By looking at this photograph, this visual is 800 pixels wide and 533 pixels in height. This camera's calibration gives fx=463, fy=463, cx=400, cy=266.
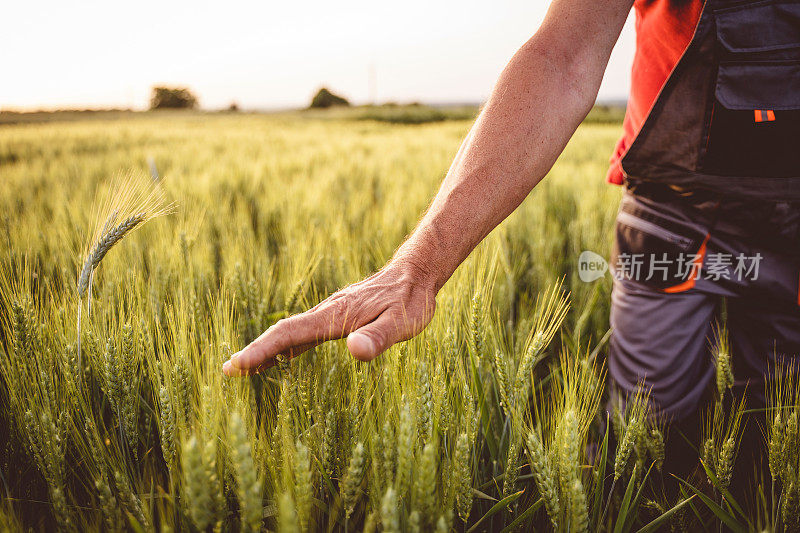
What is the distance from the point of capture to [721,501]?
0.98 meters

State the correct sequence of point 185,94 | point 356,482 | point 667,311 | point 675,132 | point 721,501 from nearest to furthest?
point 356,482, point 721,501, point 675,132, point 667,311, point 185,94

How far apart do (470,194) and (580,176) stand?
335cm

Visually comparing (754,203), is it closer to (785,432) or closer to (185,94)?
(785,432)

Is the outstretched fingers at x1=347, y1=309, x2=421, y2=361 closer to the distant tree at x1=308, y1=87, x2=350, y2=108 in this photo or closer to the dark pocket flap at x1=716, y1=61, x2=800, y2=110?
the dark pocket flap at x1=716, y1=61, x2=800, y2=110

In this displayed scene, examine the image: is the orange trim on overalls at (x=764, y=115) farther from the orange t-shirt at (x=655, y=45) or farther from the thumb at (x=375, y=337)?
Answer: the thumb at (x=375, y=337)

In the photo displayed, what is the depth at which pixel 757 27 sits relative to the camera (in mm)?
1011

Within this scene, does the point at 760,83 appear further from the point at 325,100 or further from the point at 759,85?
the point at 325,100

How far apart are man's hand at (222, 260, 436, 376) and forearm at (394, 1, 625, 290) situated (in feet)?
0.14

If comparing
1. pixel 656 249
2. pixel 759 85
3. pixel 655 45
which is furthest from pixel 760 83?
pixel 656 249

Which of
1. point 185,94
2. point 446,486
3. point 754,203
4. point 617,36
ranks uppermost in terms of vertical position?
point 185,94

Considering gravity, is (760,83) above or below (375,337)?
above

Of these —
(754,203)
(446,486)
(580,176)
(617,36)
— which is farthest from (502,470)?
(580,176)

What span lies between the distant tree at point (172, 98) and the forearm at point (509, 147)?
56286 millimetres

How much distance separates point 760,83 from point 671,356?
0.67 metres
